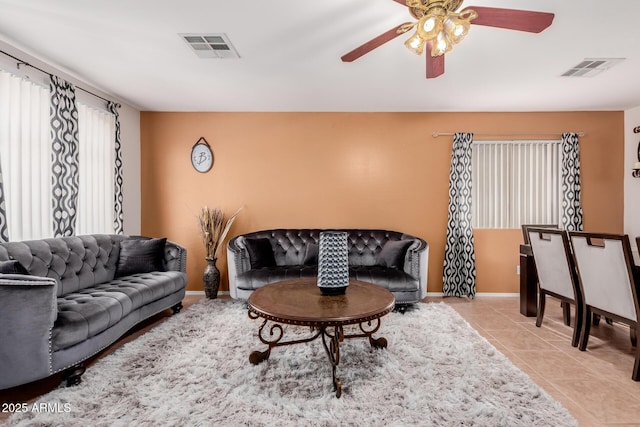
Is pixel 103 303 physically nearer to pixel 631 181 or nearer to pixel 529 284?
pixel 529 284

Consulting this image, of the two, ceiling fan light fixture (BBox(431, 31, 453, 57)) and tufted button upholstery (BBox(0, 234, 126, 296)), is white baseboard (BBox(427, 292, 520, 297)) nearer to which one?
ceiling fan light fixture (BBox(431, 31, 453, 57))

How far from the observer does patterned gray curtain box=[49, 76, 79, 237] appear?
3.06 metres

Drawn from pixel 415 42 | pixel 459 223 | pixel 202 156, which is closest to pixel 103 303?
pixel 202 156

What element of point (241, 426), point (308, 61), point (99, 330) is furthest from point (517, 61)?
point (99, 330)

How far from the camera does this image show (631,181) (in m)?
4.32

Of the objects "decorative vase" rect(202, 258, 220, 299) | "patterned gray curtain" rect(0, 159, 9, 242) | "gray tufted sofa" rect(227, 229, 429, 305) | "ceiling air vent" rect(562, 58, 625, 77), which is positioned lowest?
"decorative vase" rect(202, 258, 220, 299)

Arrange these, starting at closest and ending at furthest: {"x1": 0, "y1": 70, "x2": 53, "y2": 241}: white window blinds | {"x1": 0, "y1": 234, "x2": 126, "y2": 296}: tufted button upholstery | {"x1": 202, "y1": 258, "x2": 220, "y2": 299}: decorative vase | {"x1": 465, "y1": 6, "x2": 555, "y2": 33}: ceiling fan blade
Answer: {"x1": 465, "y1": 6, "x2": 555, "y2": 33}: ceiling fan blade
{"x1": 0, "y1": 234, "x2": 126, "y2": 296}: tufted button upholstery
{"x1": 0, "y1": 70, "x2": 53, "y2": 241}: white window blinds
{"x1": 202, "y1": 258, "x2": 220, "y2": 299}: decorative vase

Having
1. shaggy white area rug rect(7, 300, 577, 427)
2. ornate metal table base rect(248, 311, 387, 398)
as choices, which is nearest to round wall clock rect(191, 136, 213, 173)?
shaggy white area rug rect(7, 300, 577, 427)

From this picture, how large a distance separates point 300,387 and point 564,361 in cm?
213

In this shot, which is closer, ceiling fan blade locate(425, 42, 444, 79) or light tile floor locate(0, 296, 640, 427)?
light tile floor locate(0, 296, 640, 427)

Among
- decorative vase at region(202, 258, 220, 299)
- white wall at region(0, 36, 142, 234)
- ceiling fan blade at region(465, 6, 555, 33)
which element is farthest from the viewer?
decorative vase at region(202, 258, 220, 299)

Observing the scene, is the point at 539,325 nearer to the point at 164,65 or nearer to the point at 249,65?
the point at 249,65

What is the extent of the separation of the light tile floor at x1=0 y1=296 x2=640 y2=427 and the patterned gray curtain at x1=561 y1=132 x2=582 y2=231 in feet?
4.35

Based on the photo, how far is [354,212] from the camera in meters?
4.54
